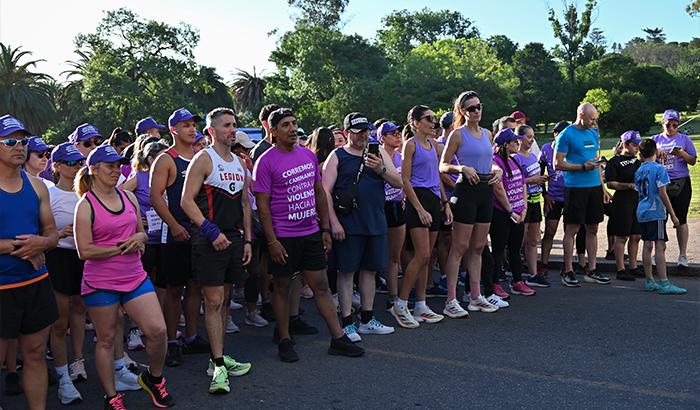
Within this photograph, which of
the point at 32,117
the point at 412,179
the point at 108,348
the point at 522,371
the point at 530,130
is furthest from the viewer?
the point at 32,117

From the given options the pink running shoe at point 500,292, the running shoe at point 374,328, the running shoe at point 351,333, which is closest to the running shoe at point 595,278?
the pink running shoe at point 500,292

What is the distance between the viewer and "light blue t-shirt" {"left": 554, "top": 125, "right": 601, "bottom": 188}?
8.30m

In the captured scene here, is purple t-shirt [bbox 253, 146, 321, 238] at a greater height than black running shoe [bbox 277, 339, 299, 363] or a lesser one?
greater

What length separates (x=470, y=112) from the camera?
269 inches

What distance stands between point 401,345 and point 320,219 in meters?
1.35

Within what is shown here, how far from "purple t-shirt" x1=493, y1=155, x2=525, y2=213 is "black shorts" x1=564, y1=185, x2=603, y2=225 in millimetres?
919

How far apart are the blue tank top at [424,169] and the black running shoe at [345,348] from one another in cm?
179

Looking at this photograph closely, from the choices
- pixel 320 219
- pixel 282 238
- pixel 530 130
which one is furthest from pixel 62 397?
pixel 530 130

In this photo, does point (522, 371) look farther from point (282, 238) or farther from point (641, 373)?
point (282, 238)

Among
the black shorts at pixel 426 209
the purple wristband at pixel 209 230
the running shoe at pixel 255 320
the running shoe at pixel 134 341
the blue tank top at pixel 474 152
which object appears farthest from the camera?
the running shoe at pixel 255 320

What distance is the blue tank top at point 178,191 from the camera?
5.50m

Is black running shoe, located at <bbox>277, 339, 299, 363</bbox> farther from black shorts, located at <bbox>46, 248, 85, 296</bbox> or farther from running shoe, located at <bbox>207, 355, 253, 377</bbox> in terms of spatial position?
black shorts, located at <bbox>46, 248, 85, 296</bbox>

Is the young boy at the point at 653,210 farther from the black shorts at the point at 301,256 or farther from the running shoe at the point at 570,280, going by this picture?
the black shorts at the point at 301,256

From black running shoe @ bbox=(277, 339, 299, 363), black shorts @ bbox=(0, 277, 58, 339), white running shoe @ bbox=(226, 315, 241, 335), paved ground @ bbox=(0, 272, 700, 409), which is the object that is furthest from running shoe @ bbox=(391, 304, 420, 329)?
black shorts @ bbox=(0, 277, 58, 339)
